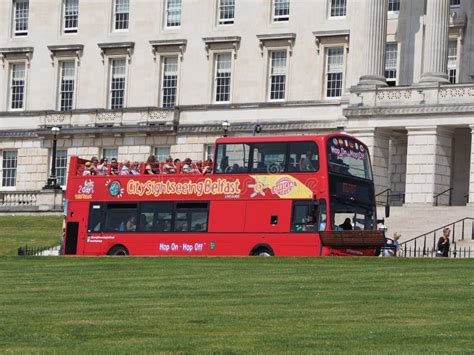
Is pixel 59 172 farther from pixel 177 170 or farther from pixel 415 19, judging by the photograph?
pixel 177 170

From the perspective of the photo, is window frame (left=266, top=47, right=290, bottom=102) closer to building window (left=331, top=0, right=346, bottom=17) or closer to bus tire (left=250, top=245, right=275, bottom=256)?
building window (left=331, top=0, right=346, bottom=17)

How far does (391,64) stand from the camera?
9338cm

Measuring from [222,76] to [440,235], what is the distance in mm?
27391

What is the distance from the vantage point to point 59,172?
10288 centimetres

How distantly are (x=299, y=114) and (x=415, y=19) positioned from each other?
8.42 m

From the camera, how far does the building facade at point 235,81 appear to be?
8700cm

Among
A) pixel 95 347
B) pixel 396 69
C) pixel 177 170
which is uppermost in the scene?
pixel 396 69

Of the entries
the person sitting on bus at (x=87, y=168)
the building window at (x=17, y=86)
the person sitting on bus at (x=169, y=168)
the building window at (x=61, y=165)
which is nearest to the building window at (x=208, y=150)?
the building window at (x=61, y=165)

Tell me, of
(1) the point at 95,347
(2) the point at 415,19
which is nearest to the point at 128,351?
(1) the point at 95,347

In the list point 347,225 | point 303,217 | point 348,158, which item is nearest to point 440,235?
point 348,158

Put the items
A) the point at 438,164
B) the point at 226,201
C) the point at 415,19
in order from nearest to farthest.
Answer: the point at 226,201 → the point at 438,164 → the point at 415,19

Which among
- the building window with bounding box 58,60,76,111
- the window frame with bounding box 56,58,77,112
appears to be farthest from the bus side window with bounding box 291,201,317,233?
the building window with bounding box 58,60,76,111

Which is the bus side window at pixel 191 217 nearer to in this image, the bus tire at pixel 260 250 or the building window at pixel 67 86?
the bus tire at pixel 260 250

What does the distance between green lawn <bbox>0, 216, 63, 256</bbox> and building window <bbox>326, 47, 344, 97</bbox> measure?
Answer: 54.4 feet
